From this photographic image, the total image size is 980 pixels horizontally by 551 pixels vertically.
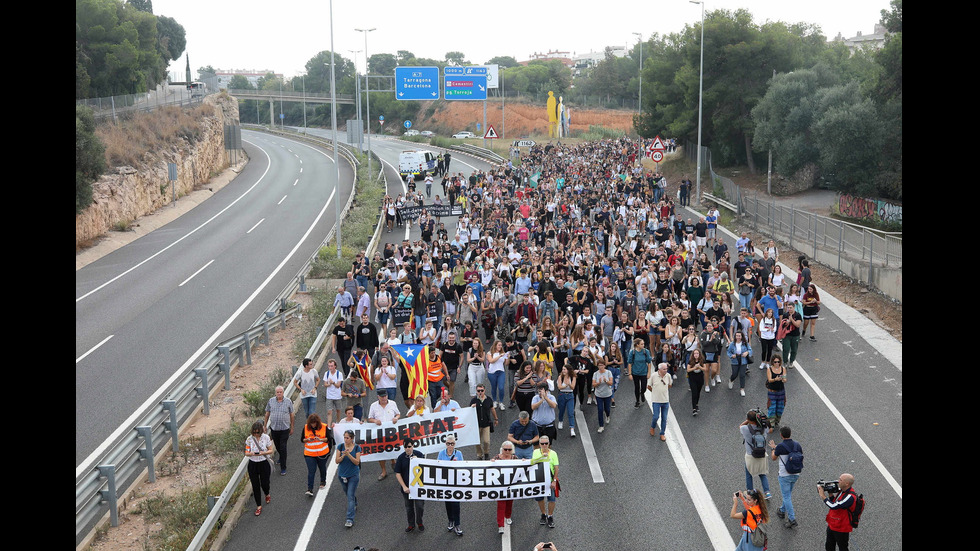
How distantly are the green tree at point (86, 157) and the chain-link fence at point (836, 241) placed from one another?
86.8 ft

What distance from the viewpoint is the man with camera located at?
10180 millimetres

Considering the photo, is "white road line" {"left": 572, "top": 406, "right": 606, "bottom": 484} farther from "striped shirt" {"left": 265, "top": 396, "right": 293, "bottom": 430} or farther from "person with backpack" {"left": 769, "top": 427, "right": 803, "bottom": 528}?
"striped shirt" {"left": 265, "top": 396, "right": 293, "bottom": 430}

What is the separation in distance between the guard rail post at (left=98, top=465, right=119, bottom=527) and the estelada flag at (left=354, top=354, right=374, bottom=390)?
184 inches

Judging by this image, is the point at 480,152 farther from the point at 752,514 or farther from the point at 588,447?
the point at 752,514

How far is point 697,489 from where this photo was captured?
1281 cm

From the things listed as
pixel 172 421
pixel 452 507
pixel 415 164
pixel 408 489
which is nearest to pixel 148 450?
pixel 172 421

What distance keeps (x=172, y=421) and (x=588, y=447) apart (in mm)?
6868

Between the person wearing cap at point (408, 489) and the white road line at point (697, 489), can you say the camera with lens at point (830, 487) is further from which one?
the person wearing cap at point (408, 489)

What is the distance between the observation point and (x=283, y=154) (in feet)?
252

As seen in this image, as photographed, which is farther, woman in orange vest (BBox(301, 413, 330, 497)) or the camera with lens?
woman in orange vest (BBox(301, 413, 330, 497))

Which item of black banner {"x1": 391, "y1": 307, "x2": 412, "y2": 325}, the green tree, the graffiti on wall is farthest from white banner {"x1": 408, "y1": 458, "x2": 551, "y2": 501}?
the graffiti on wall
